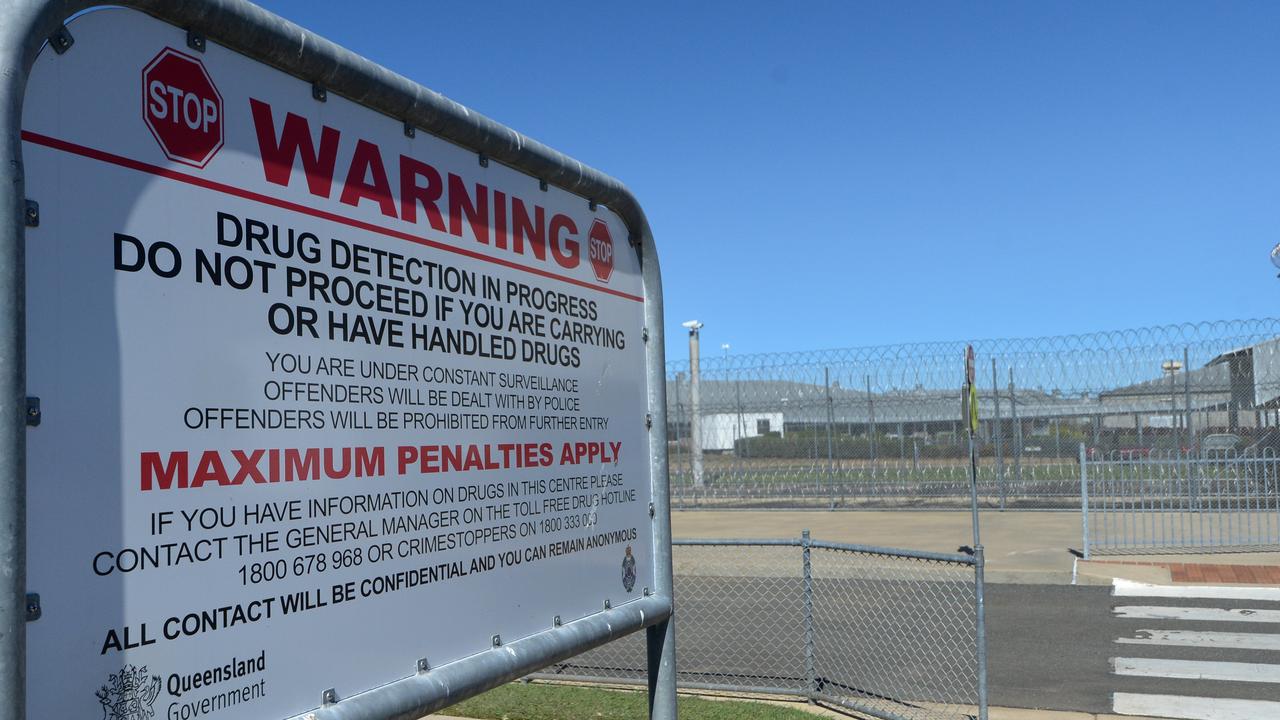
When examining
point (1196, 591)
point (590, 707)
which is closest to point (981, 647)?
point (590, 707)

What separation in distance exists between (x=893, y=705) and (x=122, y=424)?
21.3ft

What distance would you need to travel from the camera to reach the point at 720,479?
23250mm

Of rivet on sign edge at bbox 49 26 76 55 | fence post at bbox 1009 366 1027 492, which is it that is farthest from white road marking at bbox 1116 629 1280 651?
fence post at bbox 1009 366 1027 492

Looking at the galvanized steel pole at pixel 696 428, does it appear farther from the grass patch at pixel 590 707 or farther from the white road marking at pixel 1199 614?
the grass patch at pixel 590 707

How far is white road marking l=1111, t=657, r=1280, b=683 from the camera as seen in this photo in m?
8.12

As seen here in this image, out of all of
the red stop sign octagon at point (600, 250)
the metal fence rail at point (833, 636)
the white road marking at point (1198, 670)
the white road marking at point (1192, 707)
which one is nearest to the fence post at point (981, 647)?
the metal fence rail at point (833, 636)

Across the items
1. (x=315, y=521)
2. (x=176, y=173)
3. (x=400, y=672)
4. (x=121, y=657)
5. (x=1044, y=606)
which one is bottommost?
(x=1044, y=606)

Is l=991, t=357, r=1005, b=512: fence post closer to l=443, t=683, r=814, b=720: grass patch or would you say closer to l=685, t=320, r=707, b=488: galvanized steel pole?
l=685, t=320, r=707, b=488: galvanized steel pole

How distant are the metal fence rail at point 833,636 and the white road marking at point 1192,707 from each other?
102 centimetres

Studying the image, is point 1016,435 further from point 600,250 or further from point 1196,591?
point 600,250

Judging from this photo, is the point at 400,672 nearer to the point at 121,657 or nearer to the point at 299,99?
the point at 121,657

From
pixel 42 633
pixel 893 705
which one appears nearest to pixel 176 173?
pixel 42 633

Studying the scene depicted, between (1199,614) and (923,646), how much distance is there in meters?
3.28

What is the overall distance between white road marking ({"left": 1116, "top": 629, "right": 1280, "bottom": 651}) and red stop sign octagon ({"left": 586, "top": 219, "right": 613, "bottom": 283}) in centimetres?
761
